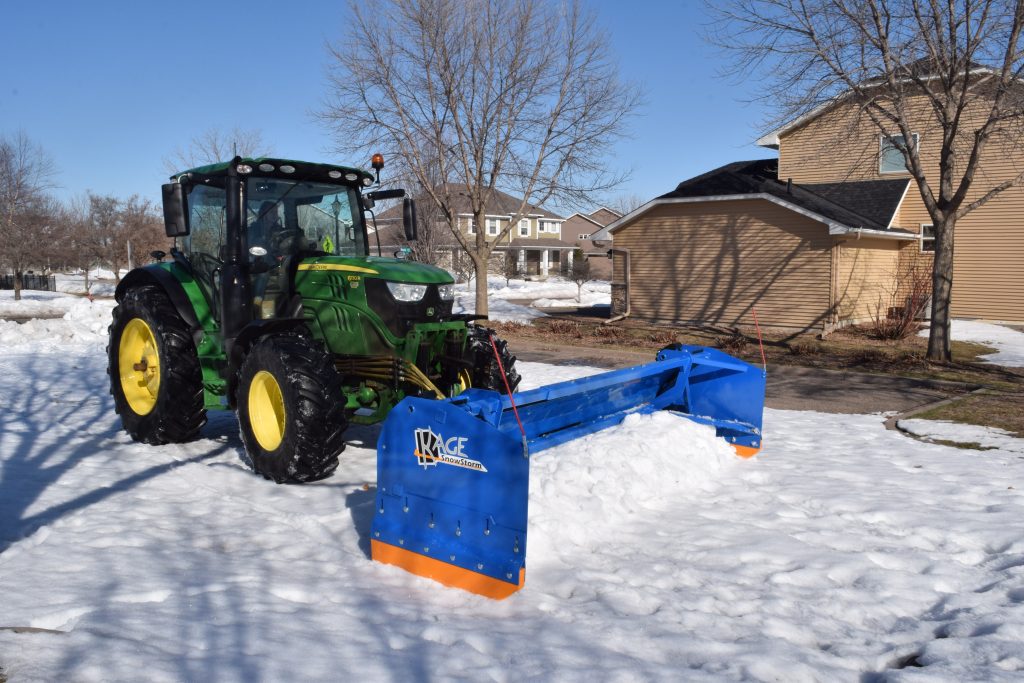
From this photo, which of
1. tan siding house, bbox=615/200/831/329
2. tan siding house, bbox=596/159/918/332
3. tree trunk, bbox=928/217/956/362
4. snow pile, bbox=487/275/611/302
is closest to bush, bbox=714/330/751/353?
tan siding house, bbox=615/200/831/329

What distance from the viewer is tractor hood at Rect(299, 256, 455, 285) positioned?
6.14 metres

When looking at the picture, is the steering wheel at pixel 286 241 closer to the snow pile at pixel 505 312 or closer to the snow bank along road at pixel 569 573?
the snow bank along road at pixel 569 573

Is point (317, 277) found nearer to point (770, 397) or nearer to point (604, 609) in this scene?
point (604, 609)

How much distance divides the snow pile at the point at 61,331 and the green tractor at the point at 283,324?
797 cm

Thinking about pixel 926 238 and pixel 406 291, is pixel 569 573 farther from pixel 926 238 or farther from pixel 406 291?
pixel 926 238

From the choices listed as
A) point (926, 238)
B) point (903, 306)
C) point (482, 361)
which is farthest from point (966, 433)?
point (926, 238)

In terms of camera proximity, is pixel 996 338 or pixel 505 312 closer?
pixel 996 338

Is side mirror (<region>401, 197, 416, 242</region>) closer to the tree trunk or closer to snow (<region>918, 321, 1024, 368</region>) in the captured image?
the tree trunk

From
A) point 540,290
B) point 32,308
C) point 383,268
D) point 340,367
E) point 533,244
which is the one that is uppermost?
point 533,244

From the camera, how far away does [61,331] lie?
15.3 metres

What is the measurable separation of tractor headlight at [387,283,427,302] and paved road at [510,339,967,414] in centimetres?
566

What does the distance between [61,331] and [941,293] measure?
15842 millimetres

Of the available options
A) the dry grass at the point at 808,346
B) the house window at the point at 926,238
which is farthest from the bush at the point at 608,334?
the house window at the point at 926,238

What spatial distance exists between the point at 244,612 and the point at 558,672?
152 centimetres
